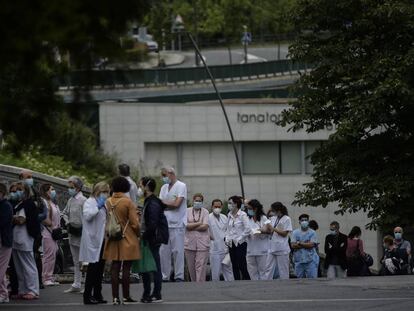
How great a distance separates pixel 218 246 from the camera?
79.8ft

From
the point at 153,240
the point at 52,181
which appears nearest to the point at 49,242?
the point at 153,240

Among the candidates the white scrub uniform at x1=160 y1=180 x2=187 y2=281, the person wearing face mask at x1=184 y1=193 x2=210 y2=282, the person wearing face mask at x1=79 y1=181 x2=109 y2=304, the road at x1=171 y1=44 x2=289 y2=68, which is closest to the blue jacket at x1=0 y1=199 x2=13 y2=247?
the person wearing face mask at x1=79 y1=181 x2=109 y2=304

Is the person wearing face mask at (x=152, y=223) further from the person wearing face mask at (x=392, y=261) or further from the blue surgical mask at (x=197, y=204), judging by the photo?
the person wearing face mask at (x=392, y=261)

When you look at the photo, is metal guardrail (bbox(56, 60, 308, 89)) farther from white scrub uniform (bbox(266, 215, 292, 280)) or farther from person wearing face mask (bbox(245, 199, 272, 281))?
white scrub uniform (bbox(266, 215, 292, 280))

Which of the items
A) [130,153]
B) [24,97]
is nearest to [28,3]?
[24,97]

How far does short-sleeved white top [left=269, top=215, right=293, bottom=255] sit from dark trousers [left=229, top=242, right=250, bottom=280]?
20.2 inches

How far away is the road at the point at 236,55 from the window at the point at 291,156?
29760mm

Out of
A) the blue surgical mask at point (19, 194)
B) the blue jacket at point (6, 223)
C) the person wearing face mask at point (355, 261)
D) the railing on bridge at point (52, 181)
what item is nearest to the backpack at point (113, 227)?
the blue jacket at point (6, 223)

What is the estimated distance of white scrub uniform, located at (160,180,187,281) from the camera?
21906 mm

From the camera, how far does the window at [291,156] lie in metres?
51.8

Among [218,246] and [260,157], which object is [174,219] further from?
[260,157]

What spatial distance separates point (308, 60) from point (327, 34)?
3.40 ft

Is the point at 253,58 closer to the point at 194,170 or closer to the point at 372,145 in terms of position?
the point at 194,170

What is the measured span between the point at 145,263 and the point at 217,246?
681 centimetres
